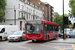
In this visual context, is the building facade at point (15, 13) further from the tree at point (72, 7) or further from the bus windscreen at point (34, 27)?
the bus windscreen at point (34, 27)

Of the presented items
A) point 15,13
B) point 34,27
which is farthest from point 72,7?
point 34,27

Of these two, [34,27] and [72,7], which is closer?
[34,27]

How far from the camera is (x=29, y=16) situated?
7231cm

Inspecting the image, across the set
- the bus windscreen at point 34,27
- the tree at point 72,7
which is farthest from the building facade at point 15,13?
the bus windscreen at point 34,27

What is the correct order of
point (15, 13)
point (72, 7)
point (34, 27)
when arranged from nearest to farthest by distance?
point (34, 27)
point (72, 7)
point (15, 13)

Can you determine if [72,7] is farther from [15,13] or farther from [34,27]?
[34,27]

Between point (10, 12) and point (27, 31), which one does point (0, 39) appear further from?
point (10, 12)

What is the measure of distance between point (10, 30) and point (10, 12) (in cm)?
3264

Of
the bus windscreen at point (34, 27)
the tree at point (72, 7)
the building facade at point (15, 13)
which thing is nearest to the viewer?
the bus windscreen at point (34, 27)

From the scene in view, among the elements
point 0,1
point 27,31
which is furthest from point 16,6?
point 27,31

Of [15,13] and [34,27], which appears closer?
[34,27]

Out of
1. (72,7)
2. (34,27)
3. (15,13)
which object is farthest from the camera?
(15,13)

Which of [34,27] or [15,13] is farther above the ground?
[15,13]

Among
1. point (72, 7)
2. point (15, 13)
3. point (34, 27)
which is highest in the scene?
point (72, 7)
